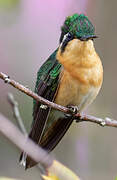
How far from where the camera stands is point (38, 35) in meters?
5.99

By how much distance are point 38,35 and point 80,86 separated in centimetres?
290

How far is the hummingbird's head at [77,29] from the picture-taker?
3096 millimetres

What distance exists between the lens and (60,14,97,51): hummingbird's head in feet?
10.2

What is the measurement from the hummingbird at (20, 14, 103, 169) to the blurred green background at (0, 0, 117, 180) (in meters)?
1.63

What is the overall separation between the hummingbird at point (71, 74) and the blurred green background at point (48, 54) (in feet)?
5.35

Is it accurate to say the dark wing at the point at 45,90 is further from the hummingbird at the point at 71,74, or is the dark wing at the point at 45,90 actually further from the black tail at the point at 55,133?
the black tail at the point at 55,133

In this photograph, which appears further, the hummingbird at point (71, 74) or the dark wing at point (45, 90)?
the dark wing at point (45, 90)

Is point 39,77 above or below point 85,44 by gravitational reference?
below

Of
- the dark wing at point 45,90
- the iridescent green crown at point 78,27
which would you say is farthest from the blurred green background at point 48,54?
the iridescent green crown at point 78,27

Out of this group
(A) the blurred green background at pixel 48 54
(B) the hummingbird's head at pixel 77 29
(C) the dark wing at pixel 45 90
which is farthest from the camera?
(A) the blurred green background at pixel 48 54

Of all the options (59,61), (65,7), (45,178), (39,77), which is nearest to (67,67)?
(59,61)

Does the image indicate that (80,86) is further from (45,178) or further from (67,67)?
(45,178)

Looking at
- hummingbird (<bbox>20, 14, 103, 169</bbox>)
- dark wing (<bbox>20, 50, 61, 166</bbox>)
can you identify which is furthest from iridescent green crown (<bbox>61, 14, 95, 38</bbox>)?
dark wing (<bbox>20, 50, 61, 166</bbox>)

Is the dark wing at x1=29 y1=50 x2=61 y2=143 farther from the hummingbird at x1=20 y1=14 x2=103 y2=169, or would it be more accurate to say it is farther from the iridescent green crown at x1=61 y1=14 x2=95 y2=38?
the iridescent green crown at x1=61 y1=14 x2=95 y2=38
